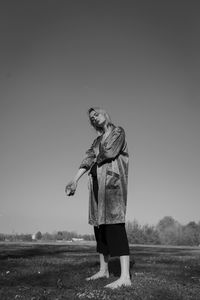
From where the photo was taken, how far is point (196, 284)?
700 cm

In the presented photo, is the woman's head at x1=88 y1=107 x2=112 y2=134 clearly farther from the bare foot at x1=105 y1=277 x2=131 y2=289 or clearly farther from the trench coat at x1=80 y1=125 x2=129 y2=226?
the bare foot at x1=105 y1=277 x2=131 y2=289

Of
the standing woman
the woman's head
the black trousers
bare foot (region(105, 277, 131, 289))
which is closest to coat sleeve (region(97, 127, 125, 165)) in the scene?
the standing woman

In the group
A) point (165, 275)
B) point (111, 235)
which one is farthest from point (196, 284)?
point (111, 235)

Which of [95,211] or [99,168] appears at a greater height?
[99,168]

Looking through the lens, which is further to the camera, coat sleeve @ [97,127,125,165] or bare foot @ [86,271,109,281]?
bare foot @ [86,271,109,281]

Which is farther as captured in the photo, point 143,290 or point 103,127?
point 103,127

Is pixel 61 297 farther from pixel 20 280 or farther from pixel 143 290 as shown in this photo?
pixel 20 280

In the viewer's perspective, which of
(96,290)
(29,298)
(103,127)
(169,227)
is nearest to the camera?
(29,298)

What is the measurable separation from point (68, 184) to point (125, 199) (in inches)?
40.6

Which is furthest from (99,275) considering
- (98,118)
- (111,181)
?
(98,118)

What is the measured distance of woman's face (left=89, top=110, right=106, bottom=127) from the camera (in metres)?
7.65

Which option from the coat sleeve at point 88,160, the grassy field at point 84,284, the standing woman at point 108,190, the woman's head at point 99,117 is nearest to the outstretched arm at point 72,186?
the standing woman at point 108,190

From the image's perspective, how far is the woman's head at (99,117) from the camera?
765cm

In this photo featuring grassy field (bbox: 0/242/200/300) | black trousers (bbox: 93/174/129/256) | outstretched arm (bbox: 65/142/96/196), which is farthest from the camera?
outstretched arm (bbox: 65/142/96/196)
